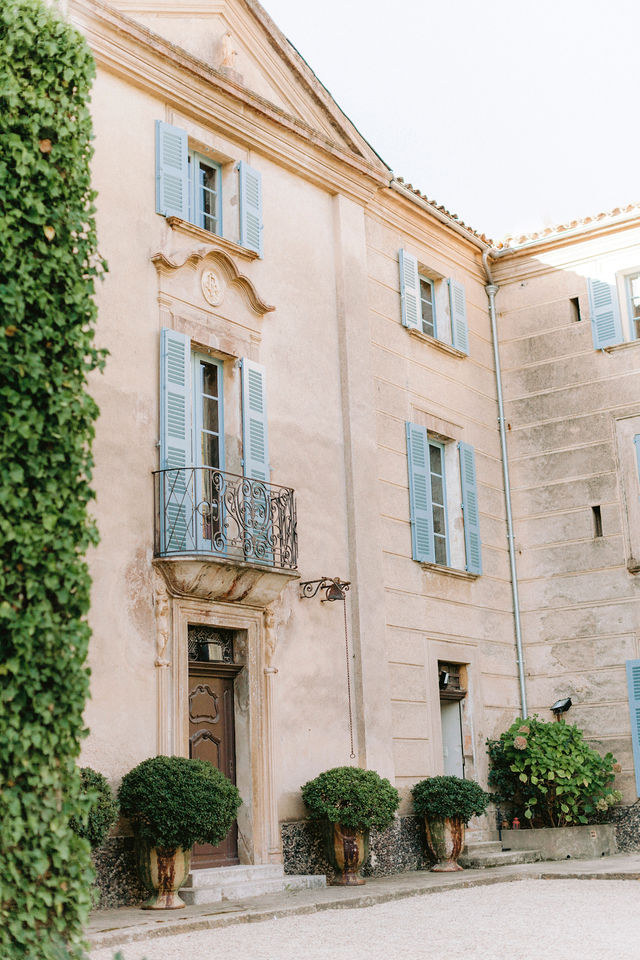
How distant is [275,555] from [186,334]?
244cm

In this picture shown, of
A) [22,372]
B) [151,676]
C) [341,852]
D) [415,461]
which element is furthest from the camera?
[415,461]

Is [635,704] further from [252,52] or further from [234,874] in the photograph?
[252,52]

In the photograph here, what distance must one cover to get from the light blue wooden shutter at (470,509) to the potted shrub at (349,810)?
14.3 feet

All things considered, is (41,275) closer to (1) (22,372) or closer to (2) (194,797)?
(1) (22,372)

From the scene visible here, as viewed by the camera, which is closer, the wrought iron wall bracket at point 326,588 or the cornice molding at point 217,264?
the cornice molding at point 217,264

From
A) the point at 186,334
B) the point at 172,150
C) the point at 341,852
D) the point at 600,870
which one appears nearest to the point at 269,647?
the point at 341,852

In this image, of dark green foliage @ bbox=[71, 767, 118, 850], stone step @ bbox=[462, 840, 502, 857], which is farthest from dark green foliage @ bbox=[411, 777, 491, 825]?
dark green foliage @ bbox=[71, 767, 118, 850]

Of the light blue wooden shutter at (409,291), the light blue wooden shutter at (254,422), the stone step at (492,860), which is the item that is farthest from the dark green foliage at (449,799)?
the light blue wooden shutter at (409,291)

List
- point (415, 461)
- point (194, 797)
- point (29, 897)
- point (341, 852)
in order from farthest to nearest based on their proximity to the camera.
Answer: point (415, 461) < point (341, 852) < point (194, 797) < point (29, 897)

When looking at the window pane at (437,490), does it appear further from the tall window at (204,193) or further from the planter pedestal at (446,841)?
the tall window at (204,193)

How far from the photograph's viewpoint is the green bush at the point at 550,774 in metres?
14.2

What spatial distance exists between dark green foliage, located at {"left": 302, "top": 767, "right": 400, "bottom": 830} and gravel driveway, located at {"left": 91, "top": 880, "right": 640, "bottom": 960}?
3.18 ft

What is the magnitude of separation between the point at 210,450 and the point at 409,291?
15.3 ft

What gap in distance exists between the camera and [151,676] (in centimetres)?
1038
